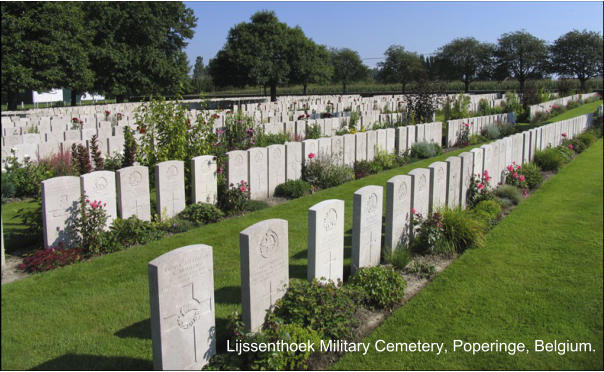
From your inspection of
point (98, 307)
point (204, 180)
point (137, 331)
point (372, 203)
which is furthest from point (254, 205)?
point (137, 331)

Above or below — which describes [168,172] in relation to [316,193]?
above

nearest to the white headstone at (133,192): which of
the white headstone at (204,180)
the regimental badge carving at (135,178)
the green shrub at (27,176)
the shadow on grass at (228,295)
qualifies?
the regimental badge carving at (135,178)

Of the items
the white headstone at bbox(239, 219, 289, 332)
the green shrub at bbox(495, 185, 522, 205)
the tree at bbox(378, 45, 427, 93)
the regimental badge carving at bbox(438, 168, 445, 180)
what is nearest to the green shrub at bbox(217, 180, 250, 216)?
the regimental badge carving at bbox(438, 168, 445, 180)

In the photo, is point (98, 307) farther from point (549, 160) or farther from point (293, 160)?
point (549, 160)

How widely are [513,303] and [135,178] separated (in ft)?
17.9

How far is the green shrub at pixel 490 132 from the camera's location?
18500mm

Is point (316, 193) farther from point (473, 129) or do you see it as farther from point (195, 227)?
point (473, 129)

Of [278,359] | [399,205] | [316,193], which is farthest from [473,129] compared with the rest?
[278,359]

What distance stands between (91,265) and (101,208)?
3.01ft

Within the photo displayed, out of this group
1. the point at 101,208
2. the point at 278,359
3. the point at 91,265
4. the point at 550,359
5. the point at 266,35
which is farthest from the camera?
the point at 266,35

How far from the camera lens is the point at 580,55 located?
209ft

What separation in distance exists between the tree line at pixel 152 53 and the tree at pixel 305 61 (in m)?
0.09

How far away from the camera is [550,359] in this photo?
4.17 meters

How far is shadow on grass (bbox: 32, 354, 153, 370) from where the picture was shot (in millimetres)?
4000
